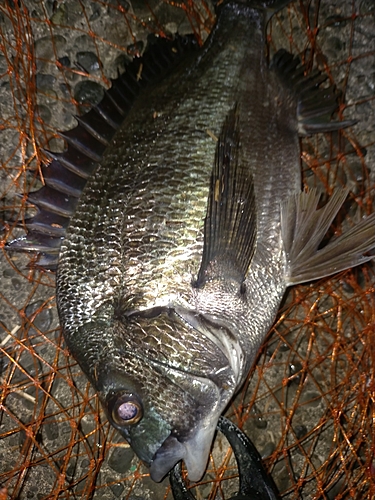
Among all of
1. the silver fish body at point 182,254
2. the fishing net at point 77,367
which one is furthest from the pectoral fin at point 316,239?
the fishing net at point 77,367

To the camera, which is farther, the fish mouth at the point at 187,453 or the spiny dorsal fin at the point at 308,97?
the spiny dorsal fin at the point at 308,97

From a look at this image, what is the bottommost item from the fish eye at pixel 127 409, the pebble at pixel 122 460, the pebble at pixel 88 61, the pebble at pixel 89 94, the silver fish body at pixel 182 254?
the pebble at pixel 122 460

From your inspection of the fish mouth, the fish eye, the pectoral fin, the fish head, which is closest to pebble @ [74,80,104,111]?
the pectoral fin

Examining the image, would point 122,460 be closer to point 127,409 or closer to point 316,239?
point 127,409

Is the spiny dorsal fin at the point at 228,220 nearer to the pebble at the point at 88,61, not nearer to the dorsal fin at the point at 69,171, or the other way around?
the dorsal fin at the point at 69,171

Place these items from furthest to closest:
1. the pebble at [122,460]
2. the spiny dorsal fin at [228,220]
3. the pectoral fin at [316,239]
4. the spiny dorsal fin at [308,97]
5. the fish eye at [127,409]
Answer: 1. the pebble at [122,460]
2. the spiny dorsal fin at [308,97]
3. the pectoral fin at [316,239]
4. the spiny dorsal fin at [228,220]
5. the fish eye at [127,409]

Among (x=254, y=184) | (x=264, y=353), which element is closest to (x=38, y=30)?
(x=254, y=184)

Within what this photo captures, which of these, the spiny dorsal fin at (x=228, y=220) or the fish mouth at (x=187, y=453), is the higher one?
the spiny dorsal fin at (x=228, y=220)
